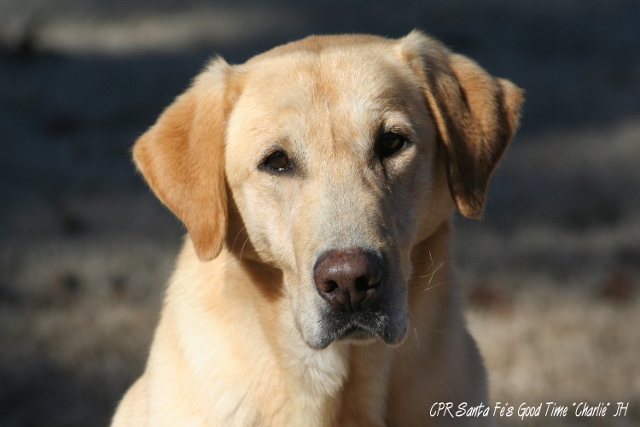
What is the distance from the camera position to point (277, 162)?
3.30 m

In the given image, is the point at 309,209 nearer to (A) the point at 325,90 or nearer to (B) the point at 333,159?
(B) the point at 333,159

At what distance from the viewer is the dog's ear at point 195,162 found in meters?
3.32

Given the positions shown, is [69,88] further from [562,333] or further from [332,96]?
[332,96]

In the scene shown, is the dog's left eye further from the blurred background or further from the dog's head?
the blurred background

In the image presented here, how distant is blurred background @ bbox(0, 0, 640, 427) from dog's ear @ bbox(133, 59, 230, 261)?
2.22 meters

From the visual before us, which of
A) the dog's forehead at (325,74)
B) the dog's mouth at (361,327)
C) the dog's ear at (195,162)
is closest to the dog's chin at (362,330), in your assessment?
the dog's mouth at (361,327)

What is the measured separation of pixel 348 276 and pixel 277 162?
0.63m

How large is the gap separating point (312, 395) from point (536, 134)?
7084 millimetres

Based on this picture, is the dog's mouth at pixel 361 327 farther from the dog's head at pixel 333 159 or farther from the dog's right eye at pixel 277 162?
the dog's right eye at pixel 277 162

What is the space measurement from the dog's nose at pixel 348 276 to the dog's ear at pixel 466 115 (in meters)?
0.64

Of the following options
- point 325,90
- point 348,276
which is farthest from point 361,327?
point 325,90

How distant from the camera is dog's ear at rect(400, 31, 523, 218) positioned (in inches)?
135

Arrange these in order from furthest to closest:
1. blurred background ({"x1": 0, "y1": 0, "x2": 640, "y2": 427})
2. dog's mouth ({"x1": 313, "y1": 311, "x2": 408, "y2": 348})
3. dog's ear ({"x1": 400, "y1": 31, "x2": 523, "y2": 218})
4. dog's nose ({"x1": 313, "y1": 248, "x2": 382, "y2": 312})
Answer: blurred background ({"x1": 0, "y1": 0, "x2": 640, "y2": 427}) < dog's ear ({"x1": 400, "y1": 31, "x2": 523, "y2": 218}) < dog's mouth ({"x1": 313, "y1": 311, "x2": 408, "y2": 348}) < dog's nose ({"x1": 313, "y1": 248, "x2": 382, "y2": 312})

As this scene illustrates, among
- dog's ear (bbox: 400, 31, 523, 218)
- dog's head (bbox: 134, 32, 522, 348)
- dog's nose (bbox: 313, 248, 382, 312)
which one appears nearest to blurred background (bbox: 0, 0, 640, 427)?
dog's ear (bbox: 400, 31, 523, 218)
